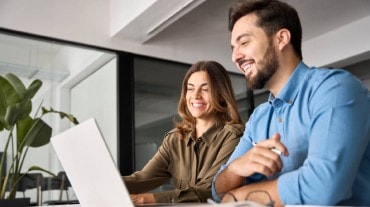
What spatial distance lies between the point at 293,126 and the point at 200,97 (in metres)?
0.73

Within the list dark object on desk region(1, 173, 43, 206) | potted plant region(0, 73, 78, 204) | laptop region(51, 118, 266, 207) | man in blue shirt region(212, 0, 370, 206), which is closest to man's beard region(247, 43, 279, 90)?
man in blue shirt region(212, 0, 370, 206)

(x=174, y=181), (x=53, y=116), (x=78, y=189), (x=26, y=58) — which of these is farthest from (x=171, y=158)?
(x=26, y=58)

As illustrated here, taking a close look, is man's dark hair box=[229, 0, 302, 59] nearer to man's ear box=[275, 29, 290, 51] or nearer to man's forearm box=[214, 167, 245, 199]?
Answer: man's ear box=[275, 29, 290, 51]

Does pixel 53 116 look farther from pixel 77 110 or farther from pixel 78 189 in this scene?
pixel 78 189

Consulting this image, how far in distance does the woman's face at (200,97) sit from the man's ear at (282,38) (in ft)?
1.77

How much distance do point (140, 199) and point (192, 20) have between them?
276cm

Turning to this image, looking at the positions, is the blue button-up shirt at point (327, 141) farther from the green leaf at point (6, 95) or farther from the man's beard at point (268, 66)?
the green leaf at point (6, 95)

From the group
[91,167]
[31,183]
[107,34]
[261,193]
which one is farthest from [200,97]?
[107,34]

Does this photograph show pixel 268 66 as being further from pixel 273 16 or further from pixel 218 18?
pixel 218 18

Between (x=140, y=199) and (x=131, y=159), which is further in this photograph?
(x=131, y=159)

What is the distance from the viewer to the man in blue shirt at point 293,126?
91 cm

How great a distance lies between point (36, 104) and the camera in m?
3.09

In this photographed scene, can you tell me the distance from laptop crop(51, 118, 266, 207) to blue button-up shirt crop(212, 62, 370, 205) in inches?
12.0

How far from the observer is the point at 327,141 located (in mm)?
918
